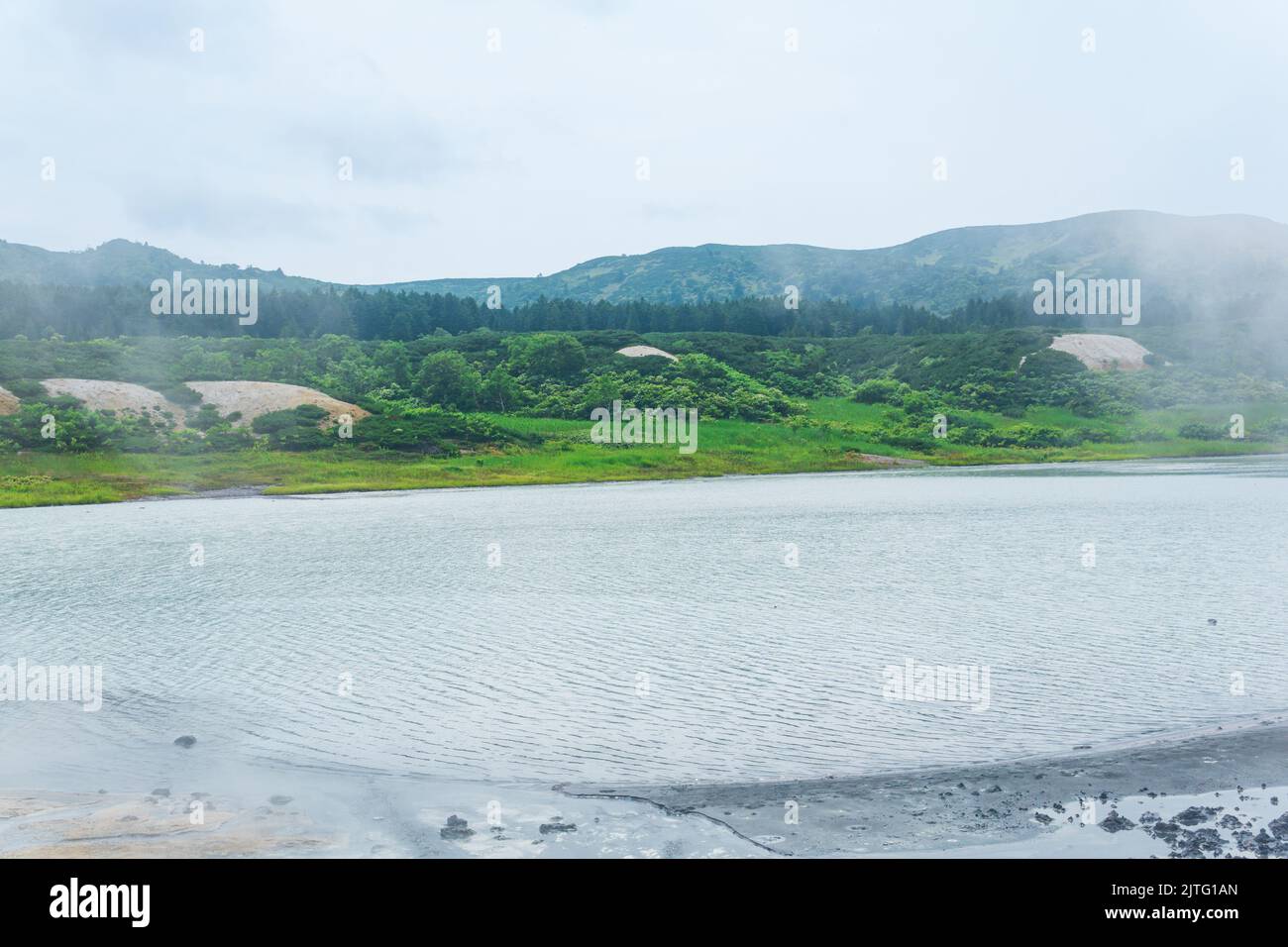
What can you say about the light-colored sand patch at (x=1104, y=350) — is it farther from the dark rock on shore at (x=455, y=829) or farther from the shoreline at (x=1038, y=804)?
the dark rock on shore at (x=455, y=829)

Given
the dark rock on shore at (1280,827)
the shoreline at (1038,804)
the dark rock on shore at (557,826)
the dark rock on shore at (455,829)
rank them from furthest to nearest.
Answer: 1. the dark rock on shore at (557,826)
2. the dark rock on shore at (455,829)
3. the shoreline at (1038,804)
4. the dark rock on shore at (1280,827)

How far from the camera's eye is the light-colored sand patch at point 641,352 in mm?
141500

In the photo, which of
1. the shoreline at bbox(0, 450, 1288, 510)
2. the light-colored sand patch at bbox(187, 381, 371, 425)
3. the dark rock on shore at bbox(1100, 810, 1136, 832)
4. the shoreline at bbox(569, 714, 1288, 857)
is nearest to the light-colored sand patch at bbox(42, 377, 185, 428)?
the light-colored sand patch at bbox(187, 381, 371, 425)

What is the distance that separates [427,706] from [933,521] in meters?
32.4

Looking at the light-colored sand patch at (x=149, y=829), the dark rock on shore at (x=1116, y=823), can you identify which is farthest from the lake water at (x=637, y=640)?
the dark rock on shore at (x=1116, y=823)

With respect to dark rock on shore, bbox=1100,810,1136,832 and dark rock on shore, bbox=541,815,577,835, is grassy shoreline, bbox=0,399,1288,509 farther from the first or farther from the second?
dark rock on shore, bbox=1100,810,1136,832

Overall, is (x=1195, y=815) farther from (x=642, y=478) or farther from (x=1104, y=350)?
(x=1104, y=350)

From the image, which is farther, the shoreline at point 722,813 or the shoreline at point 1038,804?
the shoreline at point 722,813

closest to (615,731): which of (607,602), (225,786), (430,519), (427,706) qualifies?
(427,706)

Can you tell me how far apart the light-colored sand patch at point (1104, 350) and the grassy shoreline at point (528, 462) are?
1338 inches

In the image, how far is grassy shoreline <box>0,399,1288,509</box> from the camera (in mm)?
72625

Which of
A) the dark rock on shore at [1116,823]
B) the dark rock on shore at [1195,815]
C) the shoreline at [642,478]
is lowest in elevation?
the dark rock on shore at [1116,823]

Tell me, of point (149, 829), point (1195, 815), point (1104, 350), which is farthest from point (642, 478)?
point (1104, 350)
